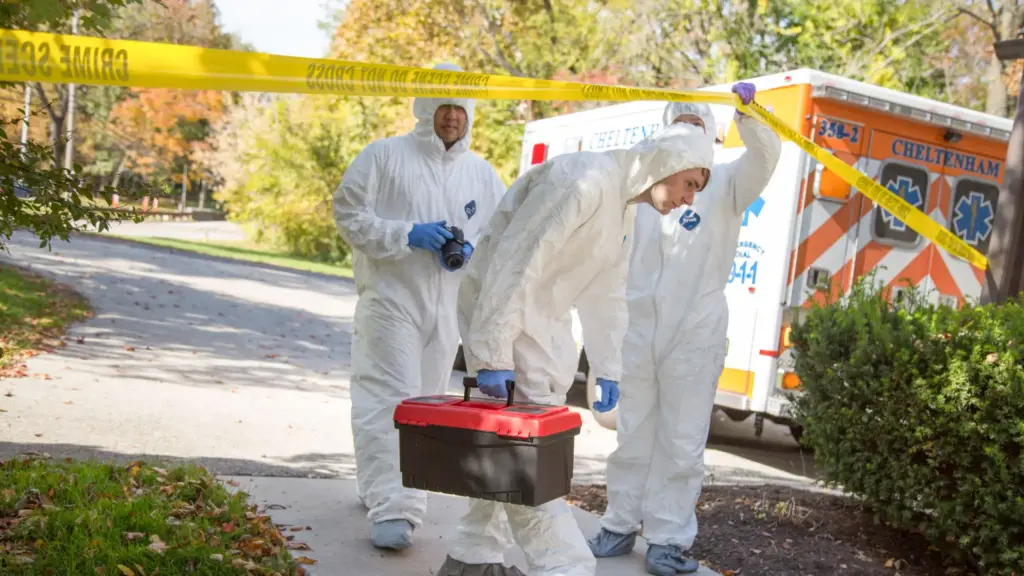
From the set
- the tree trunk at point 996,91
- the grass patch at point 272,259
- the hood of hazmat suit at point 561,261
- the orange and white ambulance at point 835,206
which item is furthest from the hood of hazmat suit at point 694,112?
the grass patch at point 272,259

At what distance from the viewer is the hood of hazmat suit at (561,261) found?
348 cm

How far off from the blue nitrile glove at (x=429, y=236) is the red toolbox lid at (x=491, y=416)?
1189mm

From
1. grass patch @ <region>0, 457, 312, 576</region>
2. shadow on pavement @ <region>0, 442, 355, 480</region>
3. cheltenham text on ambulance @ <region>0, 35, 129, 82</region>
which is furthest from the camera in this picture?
shadow on pavement @ <region>0, 442, 355, 480</region>

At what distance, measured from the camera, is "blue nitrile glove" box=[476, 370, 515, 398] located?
3.46 m

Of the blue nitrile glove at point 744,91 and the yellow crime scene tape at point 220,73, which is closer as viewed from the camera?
the yellow crime scene tape at point 220,73

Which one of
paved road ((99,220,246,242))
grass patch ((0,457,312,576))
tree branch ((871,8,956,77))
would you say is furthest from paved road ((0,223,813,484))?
paved road ((99,220,246,242))

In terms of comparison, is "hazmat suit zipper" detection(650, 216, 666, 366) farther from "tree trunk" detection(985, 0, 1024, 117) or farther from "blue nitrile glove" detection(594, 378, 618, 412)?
"tree trunk" detection(985, 0, 1024, 117)

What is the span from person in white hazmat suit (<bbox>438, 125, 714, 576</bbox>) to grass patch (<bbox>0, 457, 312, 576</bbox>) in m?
0.88

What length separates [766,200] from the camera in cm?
746

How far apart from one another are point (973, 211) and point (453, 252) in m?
5.38

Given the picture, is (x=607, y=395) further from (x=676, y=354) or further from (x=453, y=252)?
(x=453, y=252)

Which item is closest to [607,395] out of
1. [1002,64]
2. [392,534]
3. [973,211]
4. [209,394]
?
[392,534]

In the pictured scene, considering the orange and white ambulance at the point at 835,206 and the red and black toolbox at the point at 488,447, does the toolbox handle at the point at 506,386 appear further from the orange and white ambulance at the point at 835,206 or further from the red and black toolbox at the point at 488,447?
the orange and white ambulance at the point at 835,206

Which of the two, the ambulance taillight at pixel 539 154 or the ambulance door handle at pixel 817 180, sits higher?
the ambulance taillight at pixel 539 154
